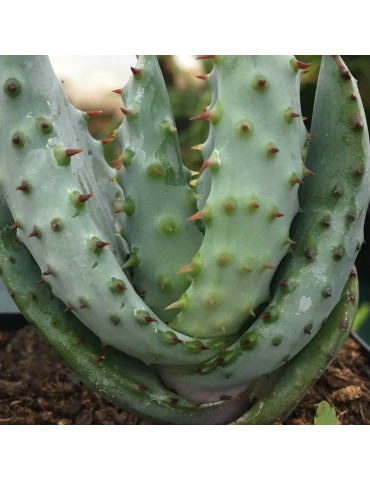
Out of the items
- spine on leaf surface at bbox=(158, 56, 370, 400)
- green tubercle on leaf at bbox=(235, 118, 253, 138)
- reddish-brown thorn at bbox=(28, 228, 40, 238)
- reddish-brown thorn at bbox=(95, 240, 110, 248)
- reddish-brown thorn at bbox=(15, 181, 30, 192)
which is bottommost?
spine on leaf surface at bbox=(158, 56, 370, 400)

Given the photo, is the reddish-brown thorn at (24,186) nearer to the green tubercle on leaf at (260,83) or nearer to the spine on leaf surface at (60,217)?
the spine on leaf surface at (60,217)

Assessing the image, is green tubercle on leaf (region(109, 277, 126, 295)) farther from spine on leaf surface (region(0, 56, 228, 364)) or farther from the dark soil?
the dark soil

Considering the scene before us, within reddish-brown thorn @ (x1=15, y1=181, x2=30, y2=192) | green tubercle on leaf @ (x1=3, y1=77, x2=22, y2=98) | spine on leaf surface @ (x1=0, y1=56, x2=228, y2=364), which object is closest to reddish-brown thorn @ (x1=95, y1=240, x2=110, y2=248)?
spine on leaf surface @ (x1=0, y1=56, x2=228, y2=364)

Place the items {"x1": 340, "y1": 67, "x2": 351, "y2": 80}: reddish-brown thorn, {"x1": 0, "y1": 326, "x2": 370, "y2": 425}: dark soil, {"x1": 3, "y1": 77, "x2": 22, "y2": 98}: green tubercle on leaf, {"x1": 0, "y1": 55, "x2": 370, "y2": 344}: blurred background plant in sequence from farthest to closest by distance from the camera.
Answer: {"x1": 0, "y1": 55, "x2": 370, "y2": 344}: blurred background plant, {"x1": 0, "y1": 326, "x2": 370, "y2": 425}: dark soil, {"x1": 340, "y1": 67, "x2": 351, "y2": 80}: reddish-brown thorn, {"x1": 3, "y1": 77, "x2": 22, "y2": 98}: green tubercle on leaf

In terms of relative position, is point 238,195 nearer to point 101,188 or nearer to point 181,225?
point 181,225

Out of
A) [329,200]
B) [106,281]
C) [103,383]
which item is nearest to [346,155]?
[329,200]

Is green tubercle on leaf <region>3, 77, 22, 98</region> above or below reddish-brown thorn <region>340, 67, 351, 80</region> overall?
above
